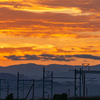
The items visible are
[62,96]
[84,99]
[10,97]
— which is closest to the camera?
[62,96]

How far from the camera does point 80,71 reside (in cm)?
8250

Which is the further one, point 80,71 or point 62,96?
point 80,71

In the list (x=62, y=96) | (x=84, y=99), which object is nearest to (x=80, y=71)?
Result: (x=84, y=99)

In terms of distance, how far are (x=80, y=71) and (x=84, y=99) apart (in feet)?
21.1

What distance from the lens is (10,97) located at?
2963 inches

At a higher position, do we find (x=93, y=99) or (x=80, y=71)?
(x=80, y=71)

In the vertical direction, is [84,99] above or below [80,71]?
below

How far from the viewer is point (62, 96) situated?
68125 mm

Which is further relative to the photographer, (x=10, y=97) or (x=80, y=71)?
(x=80, y=71)

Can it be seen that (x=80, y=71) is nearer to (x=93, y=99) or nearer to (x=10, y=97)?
(x=93, y=99)

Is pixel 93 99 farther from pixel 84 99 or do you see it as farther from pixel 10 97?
pixel 10 97

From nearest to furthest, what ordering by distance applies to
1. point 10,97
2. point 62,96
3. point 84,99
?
1. point 62,96
2. point 10,97
3. point 84,99

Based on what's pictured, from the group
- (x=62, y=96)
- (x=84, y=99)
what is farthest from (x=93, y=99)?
(x=62, y=96)

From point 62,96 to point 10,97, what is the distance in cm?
1270
